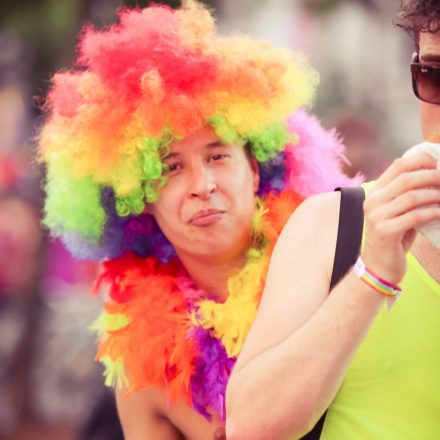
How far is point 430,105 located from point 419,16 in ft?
0.56

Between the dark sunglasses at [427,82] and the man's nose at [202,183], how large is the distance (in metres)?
1.03

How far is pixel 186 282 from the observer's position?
2.80 m

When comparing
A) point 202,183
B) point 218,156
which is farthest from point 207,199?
point 218,156

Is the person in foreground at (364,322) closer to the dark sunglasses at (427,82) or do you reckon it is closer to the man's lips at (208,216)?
the dark sunglasses at (427,82)

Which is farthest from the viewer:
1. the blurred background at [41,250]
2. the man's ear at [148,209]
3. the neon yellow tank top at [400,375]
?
the blurred background at [41,250]

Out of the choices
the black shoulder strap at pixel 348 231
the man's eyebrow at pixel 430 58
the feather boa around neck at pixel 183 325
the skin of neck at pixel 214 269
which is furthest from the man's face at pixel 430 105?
the skin of neck at pixel 214 269

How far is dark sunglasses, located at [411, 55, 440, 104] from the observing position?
1606mm

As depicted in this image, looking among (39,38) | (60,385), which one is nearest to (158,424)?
(60,385)

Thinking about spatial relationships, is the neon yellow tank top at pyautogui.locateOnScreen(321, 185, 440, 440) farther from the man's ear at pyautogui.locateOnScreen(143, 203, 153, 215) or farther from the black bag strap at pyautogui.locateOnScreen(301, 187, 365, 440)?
the man's ear at pyautogui.locateOnScreen(143, 203, 153, 215)

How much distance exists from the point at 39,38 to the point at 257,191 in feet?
8.86

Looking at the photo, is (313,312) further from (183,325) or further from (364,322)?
(183,325)

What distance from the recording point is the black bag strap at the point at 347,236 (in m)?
1.59

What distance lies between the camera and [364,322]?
1.44m

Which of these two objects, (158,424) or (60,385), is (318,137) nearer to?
(158,424)
